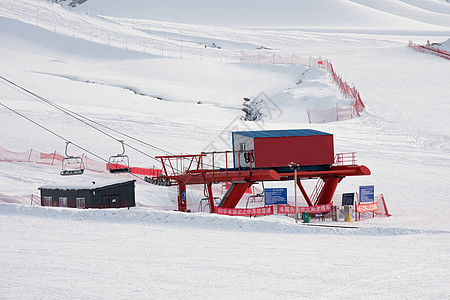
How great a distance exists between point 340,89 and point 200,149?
21698mm

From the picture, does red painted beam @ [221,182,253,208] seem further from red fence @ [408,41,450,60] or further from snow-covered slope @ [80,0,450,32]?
snow-covered slope @ [80,0,450,32]

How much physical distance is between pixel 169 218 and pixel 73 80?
38.9 m

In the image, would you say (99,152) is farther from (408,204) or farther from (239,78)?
(239,78)

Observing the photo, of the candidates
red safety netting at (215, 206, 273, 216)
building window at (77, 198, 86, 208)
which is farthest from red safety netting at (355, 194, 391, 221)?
building window at (77, 198, 86, 208)

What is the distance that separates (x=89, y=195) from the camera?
27281 mm

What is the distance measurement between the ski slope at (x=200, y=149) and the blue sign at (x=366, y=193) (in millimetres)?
1629

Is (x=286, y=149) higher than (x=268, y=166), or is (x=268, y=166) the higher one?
(x=286, y=149)

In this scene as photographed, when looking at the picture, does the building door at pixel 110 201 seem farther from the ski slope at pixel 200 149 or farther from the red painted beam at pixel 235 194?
the red painted beam at pixel 235 194

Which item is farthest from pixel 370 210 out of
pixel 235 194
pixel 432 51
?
pixel 432 51

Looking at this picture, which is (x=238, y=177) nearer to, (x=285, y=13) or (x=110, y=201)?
(x=110, y=201)

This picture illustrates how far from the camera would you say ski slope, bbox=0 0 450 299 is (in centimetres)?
1453

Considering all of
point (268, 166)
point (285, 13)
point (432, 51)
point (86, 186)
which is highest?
point (285, 13)

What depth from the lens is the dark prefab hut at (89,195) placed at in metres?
27.4

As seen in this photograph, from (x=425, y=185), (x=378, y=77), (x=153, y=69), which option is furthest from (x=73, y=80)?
(x=425, y=185)
